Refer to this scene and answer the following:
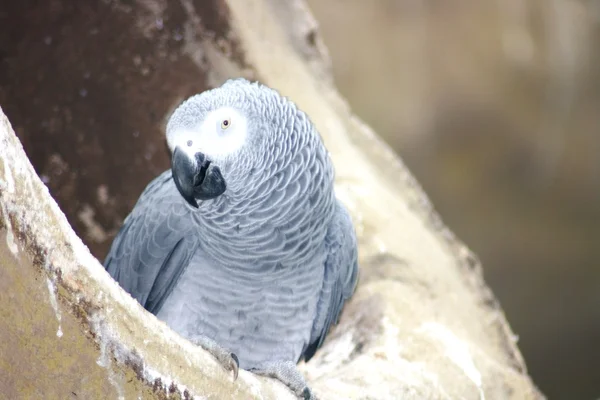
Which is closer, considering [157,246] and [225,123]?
[225,123]

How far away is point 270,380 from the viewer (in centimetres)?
160

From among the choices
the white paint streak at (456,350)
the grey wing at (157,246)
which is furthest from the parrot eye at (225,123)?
the white paint streak at (456,350)

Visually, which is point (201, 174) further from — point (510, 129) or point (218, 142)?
point (510, 129)

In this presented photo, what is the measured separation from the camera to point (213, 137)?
1.62 m

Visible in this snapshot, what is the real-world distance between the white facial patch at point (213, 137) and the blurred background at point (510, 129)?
147 inches

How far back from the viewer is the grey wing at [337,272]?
2.07m

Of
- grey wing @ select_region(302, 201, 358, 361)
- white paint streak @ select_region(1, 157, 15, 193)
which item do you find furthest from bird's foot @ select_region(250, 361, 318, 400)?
white paint streak @ select_region(1, 157, 15, 193)

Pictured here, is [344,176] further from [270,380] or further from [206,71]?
[270,380]

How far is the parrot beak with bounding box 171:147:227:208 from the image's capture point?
1.60m

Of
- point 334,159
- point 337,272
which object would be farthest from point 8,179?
point 334,159

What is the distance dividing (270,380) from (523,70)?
13.4 ft

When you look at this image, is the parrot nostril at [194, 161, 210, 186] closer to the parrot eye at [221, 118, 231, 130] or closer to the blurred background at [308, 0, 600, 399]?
the parrot eye at [221, 118, 231, 130]

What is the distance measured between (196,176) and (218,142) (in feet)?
0.33

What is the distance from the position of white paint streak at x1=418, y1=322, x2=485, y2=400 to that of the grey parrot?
31 centimetres
